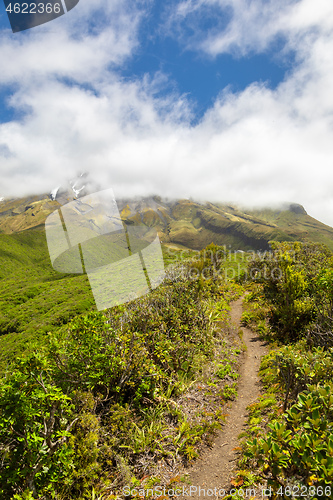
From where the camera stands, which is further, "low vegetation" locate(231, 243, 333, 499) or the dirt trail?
the dirt trail

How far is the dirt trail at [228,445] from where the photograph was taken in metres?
4.34

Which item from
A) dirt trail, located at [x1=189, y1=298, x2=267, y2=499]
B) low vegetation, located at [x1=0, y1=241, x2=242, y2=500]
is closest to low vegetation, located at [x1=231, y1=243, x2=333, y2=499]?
dirt trail, located at [x1=189, y1=298, x2=267, y2=499]

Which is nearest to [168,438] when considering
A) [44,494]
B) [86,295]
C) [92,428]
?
[92,428]

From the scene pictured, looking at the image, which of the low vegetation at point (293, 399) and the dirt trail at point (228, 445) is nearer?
the low vegetation at point (293, 399)

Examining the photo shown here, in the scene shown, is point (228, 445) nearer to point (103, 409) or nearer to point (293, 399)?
point (293, 399)

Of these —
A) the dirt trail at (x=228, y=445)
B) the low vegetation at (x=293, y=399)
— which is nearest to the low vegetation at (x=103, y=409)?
the dirt trail at (x=228, y=445)

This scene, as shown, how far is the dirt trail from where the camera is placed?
4.34 metres

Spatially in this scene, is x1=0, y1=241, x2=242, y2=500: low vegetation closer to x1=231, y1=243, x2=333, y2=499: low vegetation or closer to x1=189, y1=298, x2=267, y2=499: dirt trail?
x1=189, y1=298, x2=267, y2=499: dirt trail

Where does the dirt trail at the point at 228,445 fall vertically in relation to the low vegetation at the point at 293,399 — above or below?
below

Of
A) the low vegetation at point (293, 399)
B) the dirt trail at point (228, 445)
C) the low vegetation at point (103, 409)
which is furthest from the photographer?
the dirt trail at point (228, 445)

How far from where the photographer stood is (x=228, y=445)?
16.9 ft

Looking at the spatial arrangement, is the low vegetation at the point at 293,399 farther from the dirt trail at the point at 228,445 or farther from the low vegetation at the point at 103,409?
the low vegetation at the point at 103,409

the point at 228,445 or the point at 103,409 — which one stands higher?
the point at 103,409

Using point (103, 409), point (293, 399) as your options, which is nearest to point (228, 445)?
point (293, 399)
